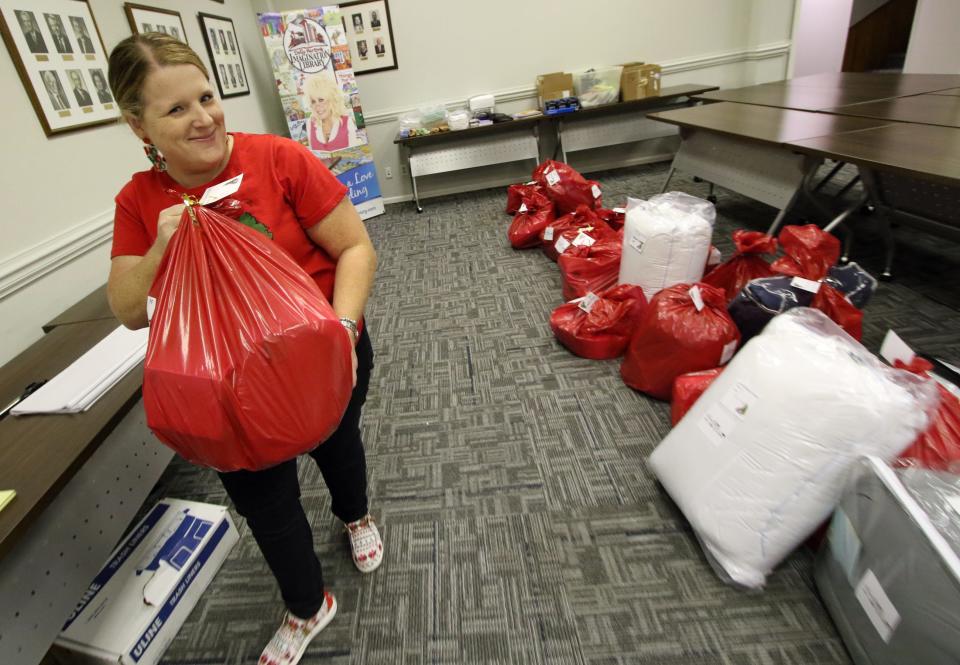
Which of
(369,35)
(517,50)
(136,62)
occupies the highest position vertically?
(369,35)

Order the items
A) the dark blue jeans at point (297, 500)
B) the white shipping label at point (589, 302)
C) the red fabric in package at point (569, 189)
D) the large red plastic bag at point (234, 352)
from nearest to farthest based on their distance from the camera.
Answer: the large red plastic bag at point (234, 352), the dark blue jeans at point (297, 500), the white shipping label at point (589, 302), the red fabric in package at point (569, 189)

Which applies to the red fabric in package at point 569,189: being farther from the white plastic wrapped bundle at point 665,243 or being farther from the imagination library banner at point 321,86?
the imagination library banner at point 321,86

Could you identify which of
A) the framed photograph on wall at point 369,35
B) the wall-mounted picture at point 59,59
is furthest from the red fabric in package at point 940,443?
the framed photograph on wall at point 369,35

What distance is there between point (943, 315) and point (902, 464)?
1.58 metres

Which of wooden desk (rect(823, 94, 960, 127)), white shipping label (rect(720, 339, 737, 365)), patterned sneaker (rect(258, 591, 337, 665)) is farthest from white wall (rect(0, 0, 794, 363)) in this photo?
white shipping label (rect(720, 339, 737, 365))

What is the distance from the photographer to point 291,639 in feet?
3.75

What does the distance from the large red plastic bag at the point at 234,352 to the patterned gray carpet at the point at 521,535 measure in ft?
2.39

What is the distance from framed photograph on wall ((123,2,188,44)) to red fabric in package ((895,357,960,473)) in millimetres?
3058

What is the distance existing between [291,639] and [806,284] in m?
1.80

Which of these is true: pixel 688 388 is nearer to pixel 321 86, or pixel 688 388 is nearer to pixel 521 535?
pixel 521 535

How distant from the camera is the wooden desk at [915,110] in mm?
2094

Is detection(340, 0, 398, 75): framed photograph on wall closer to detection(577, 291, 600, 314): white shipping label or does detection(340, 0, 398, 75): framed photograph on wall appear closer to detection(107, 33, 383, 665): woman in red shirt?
detection(577, 291, 600, 314): white shipping label

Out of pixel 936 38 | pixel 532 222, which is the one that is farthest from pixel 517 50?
pixel 936 38

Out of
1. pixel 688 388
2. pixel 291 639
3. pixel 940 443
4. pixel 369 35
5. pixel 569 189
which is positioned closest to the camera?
pixel 940 443
